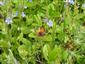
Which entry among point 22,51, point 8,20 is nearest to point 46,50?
point 22,51

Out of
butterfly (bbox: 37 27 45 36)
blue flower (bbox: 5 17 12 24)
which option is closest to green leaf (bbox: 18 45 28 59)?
butterfly (bbox: 37 27 45 36)

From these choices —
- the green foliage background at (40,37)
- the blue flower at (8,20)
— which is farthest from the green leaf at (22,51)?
the blue flower at (8,20)

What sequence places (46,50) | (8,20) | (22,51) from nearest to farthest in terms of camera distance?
(46,50), (22,51), (8,20)

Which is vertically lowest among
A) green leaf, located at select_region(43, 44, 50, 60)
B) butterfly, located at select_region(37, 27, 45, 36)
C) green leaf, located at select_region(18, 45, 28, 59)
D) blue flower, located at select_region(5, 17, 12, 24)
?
green leaf, located at select_region(18, 45, 28, 59)

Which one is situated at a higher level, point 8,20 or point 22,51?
point 8,20

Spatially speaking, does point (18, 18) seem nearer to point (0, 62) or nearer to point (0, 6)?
point (0, 6)

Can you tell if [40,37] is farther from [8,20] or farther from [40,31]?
[8,20]

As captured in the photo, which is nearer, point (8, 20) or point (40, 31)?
point (40, 31)

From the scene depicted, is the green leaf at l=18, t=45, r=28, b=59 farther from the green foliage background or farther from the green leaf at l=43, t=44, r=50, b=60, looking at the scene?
the green leaf at l=43, t=44, r=50, b=60

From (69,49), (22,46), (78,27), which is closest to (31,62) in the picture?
(22,46)
